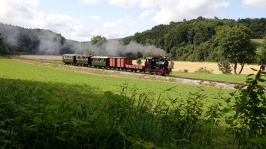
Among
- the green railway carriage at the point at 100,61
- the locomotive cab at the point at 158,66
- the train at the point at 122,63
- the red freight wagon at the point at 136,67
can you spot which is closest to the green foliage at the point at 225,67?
the train at the point at 122,63

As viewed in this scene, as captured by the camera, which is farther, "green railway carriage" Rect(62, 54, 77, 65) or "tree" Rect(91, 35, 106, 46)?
"tree" Rect(91, 35, 106, 46)

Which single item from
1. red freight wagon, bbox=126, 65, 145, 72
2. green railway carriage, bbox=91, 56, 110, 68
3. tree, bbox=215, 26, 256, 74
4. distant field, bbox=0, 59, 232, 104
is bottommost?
distant field, bbox=0, 59, 232, 104

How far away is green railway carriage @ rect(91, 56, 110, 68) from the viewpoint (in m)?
39.3

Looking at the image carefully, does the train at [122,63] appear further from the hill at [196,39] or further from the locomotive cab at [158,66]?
the hill at [196,39]

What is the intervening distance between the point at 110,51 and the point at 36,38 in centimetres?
7146

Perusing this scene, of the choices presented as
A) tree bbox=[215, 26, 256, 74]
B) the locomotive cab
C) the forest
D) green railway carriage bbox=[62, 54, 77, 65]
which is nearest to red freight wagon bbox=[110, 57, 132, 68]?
the locomotive cab

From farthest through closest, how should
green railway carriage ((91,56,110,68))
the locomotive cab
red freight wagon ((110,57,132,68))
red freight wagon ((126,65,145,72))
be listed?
green railway carriage ((91,56,110,68)) → red freight wagon ((110,57,132,68)) → red freight wagon ((126,65,145,72)) → the locomotive cab

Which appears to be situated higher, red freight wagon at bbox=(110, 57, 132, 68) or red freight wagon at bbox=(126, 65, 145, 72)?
red freight wagon at bbox=(110, 57, 132, 68)

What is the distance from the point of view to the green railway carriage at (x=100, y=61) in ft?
129

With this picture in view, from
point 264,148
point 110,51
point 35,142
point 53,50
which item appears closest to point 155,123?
point 264,148

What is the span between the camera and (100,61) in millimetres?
40406

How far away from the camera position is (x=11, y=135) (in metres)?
2.42

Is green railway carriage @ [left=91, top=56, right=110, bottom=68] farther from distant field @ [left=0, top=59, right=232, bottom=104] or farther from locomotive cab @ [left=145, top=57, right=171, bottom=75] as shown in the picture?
distant field @ [left=0, top=59, right=232, bottom=104]

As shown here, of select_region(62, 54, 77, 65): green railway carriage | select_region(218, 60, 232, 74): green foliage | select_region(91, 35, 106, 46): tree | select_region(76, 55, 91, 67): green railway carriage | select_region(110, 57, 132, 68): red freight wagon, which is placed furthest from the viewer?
select_region(91, 35, 106, 46): tree
